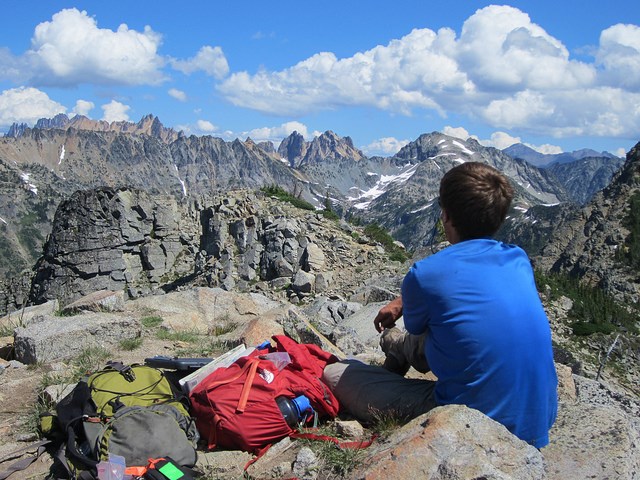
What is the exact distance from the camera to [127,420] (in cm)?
468

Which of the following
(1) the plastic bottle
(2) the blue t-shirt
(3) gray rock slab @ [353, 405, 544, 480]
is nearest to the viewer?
(3) gray rock slab @ [353, 405, 544, 480]

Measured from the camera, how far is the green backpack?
14.6ft

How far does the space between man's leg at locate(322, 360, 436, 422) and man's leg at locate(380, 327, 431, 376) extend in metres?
0.15

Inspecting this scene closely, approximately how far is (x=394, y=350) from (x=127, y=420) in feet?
8.16

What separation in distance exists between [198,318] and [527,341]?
8.90 meters

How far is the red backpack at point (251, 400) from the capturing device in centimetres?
488

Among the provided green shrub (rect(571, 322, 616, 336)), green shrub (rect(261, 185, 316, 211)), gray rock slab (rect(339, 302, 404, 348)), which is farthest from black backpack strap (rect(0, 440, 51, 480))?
green shrub (rect(571, 322, 616, 336))

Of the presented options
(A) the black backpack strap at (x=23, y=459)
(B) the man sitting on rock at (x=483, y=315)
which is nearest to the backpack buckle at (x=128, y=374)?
(A) the black backpack strap at (x=23, y=459)

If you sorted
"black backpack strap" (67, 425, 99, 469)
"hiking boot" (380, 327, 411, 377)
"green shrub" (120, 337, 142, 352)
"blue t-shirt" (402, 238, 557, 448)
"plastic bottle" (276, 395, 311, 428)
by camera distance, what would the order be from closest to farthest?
1. "blue t-shirt" (402, 238, 557, 448)
2. "black backpack strap" (67, 425, 99, 469)
3. "plastic bottle" (276, 395, 311, 428)
4. "hiking boot" (380, 327, 411, 377)
5. "green shrub" (120, 337, 142, 352)

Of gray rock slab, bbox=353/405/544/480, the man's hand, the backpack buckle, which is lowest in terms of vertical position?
the backpack buckle

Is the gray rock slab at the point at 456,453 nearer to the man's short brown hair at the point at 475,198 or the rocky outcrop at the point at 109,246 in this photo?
the man's short brown hair at the point at 475,198

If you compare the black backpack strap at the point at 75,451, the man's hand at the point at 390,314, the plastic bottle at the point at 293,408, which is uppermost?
the man's hand at the point at 390,314

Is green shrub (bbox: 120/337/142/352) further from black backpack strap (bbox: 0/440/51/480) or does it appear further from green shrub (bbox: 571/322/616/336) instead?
green shrub (bbox: 571/322/616/336)

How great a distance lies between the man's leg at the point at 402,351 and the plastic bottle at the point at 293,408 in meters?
0.94
